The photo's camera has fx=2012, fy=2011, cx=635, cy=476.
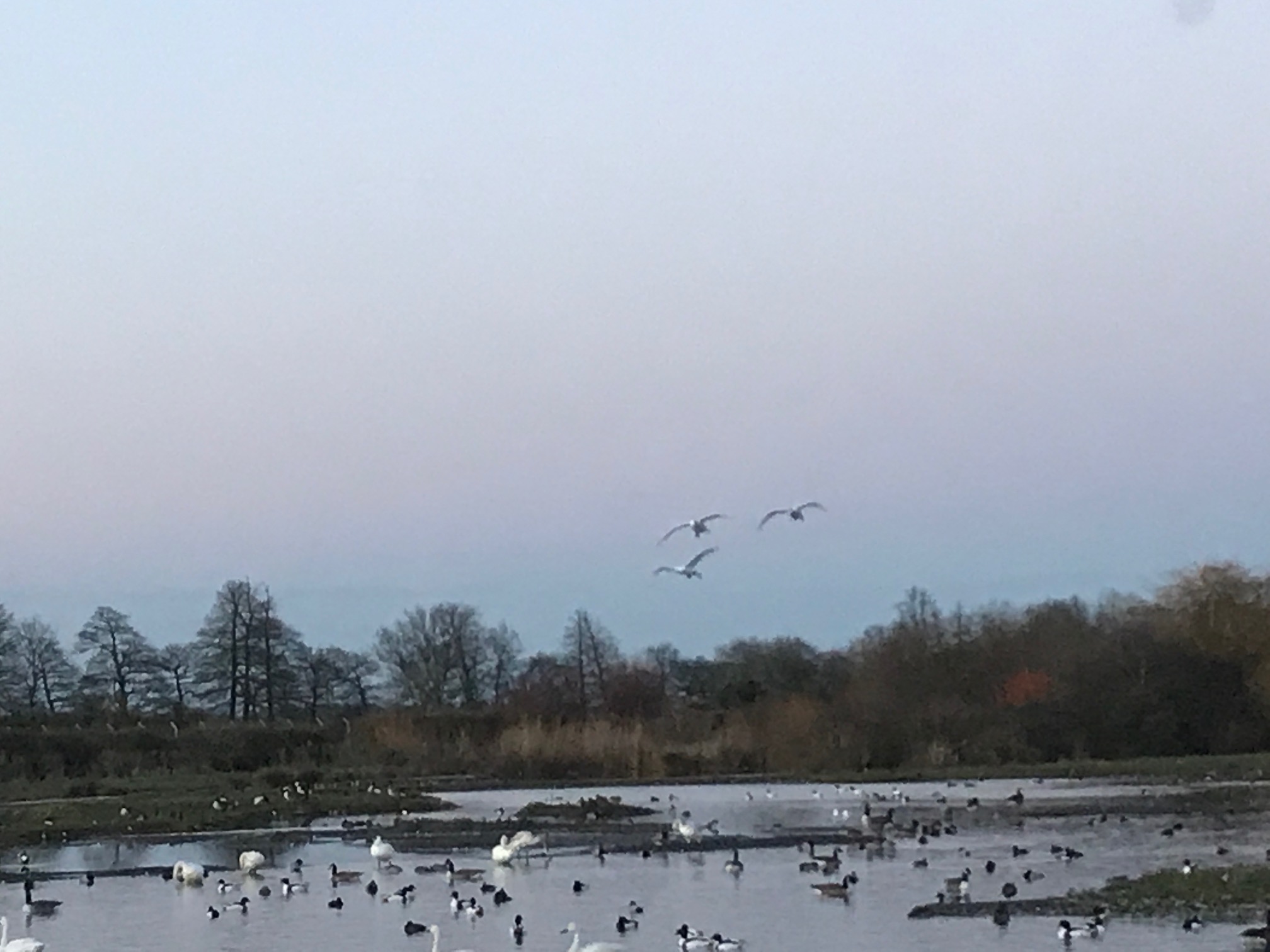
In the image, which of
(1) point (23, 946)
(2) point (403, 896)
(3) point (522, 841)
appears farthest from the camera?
(3) point (522, 841)

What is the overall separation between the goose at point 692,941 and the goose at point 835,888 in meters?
4.32

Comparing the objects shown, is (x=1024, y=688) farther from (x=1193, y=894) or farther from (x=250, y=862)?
(x=1193, y=894)

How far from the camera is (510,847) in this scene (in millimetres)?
37031

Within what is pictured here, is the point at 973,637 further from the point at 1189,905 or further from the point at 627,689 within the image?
the point at 1189,905

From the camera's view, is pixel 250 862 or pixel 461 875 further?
pixel 250 862

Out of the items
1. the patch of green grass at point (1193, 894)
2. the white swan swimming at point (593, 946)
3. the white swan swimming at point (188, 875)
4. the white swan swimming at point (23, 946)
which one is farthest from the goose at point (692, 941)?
the white swan swimming at point (188, 875)

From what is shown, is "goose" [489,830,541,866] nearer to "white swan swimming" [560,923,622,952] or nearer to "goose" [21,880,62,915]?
"goose" [21,880,62,915]

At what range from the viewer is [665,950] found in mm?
25094

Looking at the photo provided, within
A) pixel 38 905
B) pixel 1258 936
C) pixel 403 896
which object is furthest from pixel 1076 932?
pixel 38 905

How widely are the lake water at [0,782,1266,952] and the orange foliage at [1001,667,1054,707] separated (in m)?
30.3

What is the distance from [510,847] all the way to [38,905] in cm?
871

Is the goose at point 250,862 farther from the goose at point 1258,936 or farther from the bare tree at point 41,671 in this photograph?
the bare tree at point 41,671

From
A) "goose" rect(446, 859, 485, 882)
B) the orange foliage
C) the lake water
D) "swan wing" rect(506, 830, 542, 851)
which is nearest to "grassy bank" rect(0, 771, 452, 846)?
the lake water

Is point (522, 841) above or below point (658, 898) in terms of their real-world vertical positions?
above
